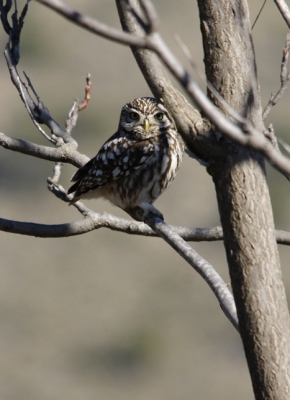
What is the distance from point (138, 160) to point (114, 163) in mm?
225

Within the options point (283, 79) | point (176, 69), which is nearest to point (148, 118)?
point (283, 79)

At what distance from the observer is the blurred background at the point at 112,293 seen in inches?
553

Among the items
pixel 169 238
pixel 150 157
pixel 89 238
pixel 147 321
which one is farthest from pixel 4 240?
pixel 169 238

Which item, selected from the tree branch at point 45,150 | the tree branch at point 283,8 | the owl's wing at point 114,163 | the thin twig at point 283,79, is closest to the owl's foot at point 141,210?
the owl's wing at point 114,163

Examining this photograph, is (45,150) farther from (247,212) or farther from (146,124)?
(247,212)

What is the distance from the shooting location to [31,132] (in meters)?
16.8

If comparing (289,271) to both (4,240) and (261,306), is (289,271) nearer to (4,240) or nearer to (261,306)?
(4,240)

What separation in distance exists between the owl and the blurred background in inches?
350

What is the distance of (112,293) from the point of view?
1519 cm

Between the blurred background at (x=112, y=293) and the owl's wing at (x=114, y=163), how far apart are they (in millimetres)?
8895

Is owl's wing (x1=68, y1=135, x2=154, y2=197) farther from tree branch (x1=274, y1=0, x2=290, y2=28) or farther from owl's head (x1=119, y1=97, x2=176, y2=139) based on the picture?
tree branch (x1=274, y1=0, x2=290, y2=28)

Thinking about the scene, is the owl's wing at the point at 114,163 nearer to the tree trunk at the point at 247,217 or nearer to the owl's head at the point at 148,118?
the owl's head at the point at 148,118

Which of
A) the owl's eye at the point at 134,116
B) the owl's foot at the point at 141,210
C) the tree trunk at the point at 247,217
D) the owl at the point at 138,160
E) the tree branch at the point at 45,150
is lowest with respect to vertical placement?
the tree trunk at the point at 247,217

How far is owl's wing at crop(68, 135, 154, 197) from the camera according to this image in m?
4.64
